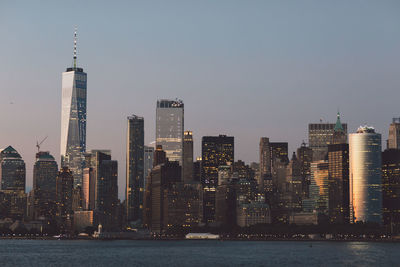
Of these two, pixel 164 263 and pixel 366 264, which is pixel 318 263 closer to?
pixel 366 264

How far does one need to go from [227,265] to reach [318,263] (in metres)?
19.3

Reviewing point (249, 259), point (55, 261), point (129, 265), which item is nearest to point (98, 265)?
point (129, 265)

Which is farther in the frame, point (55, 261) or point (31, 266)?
point (55, 261)

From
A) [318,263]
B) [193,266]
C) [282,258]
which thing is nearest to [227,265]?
[193,266]

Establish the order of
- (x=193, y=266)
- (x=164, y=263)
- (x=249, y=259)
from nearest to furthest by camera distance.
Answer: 1. (x=193, y=266)
2. (x=164, y=263)
3. (x=249, y=259)

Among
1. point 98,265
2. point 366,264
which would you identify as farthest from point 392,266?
point 98,265

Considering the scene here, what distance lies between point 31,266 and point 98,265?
1299 cm

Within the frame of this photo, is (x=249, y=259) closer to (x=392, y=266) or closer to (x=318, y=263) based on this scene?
(x=318, y=263)

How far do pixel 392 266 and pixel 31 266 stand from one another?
232ft

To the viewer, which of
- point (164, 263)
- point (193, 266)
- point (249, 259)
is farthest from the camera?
point (249, 259)

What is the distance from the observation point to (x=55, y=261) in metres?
166

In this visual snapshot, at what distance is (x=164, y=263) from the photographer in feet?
527

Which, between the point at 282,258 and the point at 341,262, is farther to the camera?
the point at 282,258

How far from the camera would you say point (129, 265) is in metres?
154
